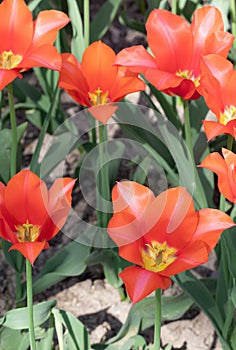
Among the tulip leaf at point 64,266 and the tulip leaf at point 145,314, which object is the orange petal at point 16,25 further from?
the tulip leaf at point 145,314

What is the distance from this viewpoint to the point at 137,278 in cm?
122

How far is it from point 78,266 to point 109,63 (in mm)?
499

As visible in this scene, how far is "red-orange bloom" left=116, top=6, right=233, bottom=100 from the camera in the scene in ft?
5.00

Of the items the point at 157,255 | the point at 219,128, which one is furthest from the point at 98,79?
the point at 157,255

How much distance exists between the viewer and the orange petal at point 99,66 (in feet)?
5.35

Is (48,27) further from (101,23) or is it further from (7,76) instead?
(101,23)

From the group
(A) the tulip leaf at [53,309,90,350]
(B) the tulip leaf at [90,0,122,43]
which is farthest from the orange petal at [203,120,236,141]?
(B) the tulip leaf at [90,0,122,43]

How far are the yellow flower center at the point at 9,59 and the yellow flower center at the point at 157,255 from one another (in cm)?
55

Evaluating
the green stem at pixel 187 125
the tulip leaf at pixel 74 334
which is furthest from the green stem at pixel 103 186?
the tulip leaf at pixel 74 334

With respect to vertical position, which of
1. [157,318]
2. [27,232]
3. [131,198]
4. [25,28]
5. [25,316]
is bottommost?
[25,316]

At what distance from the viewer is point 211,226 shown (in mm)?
1288

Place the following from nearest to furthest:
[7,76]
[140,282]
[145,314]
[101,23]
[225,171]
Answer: [140,282] < [225,171] < [7,76] < [145,314] < [101,23]

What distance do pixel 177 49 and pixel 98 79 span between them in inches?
7.0

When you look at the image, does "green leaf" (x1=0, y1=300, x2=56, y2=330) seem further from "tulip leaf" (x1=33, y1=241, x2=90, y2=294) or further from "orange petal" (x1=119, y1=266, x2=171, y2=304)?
"orange petal" (x1=119, y1=266, x2=171, y2=304)
